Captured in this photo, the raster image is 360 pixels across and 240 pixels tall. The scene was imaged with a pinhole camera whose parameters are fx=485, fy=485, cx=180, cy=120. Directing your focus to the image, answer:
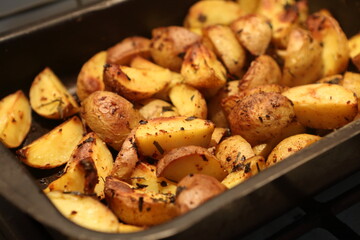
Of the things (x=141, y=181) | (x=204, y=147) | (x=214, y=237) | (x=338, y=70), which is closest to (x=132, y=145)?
(x=141, y=181)

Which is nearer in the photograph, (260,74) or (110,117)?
(110,117)

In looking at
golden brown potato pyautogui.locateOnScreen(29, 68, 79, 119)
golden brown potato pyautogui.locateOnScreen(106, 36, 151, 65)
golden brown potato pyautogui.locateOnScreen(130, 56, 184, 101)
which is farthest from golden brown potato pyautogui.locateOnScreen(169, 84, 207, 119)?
golden brown potato pyautogui.locateOnScreen(29, 68, 79, 119)

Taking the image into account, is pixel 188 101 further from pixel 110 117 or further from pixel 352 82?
pixel 352 82

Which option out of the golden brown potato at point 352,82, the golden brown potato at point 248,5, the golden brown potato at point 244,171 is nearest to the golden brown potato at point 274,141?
the golden brown potato at point 244,171

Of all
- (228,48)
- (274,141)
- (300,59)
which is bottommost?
(274,141)

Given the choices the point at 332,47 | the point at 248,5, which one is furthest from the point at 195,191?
the point at 248,5

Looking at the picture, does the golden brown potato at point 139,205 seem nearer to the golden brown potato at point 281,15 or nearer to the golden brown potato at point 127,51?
the golden brown potato at point 127,51
